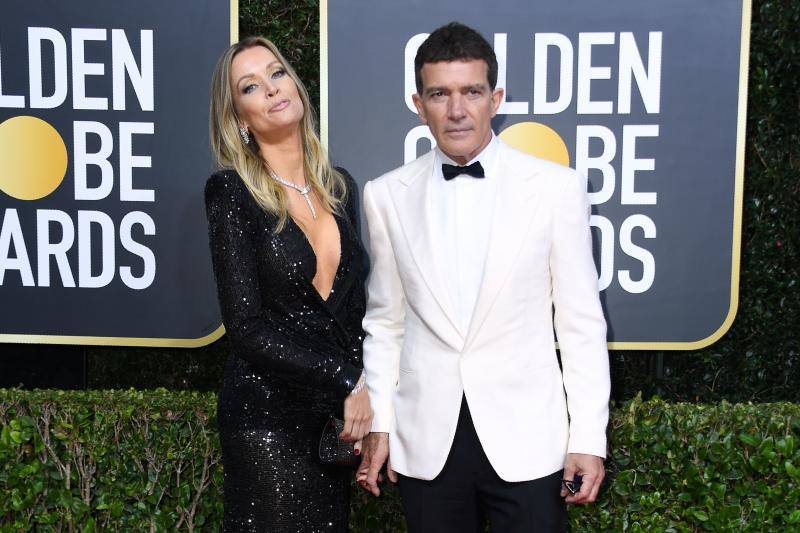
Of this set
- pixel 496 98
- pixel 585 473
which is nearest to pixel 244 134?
pixel 496 98

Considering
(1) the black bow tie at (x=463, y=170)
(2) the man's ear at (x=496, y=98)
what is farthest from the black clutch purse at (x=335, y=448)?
(2) the man's ear at (x=496, y=98)

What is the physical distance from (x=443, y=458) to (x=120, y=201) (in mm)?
2262

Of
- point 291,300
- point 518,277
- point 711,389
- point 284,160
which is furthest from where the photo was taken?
point 711,389

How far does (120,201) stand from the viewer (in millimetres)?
3576

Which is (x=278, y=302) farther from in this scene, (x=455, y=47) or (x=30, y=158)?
(x=30, y=158)

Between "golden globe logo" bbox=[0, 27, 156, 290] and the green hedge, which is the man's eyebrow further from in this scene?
"golden globe logo" bbox=[0, 27, 156, 290]

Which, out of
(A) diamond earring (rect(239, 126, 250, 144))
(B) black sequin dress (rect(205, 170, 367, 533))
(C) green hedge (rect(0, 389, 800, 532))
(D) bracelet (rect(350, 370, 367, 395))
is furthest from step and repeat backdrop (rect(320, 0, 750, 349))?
(D) bracelet (rect(350, 370, 367, 395))

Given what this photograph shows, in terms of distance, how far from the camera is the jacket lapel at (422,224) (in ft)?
6.70

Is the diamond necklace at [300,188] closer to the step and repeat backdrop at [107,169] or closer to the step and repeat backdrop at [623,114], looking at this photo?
the step and repeat backdrop at [623,114]

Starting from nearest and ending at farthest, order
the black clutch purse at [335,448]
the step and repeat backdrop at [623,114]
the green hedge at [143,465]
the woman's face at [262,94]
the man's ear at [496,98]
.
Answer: the man's ear at [496,98] < the black clutch purse at [335,448] < the woman's face at [262,94] < the green hedge at [143,465] < the step and repeat backdrop at [623,114]

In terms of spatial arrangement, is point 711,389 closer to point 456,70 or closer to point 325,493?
point 325,493

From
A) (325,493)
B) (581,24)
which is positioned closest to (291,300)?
(325,493)

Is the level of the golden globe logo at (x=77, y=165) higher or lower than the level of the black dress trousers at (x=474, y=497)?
higher

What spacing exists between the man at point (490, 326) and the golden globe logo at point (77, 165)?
1.91 meters
